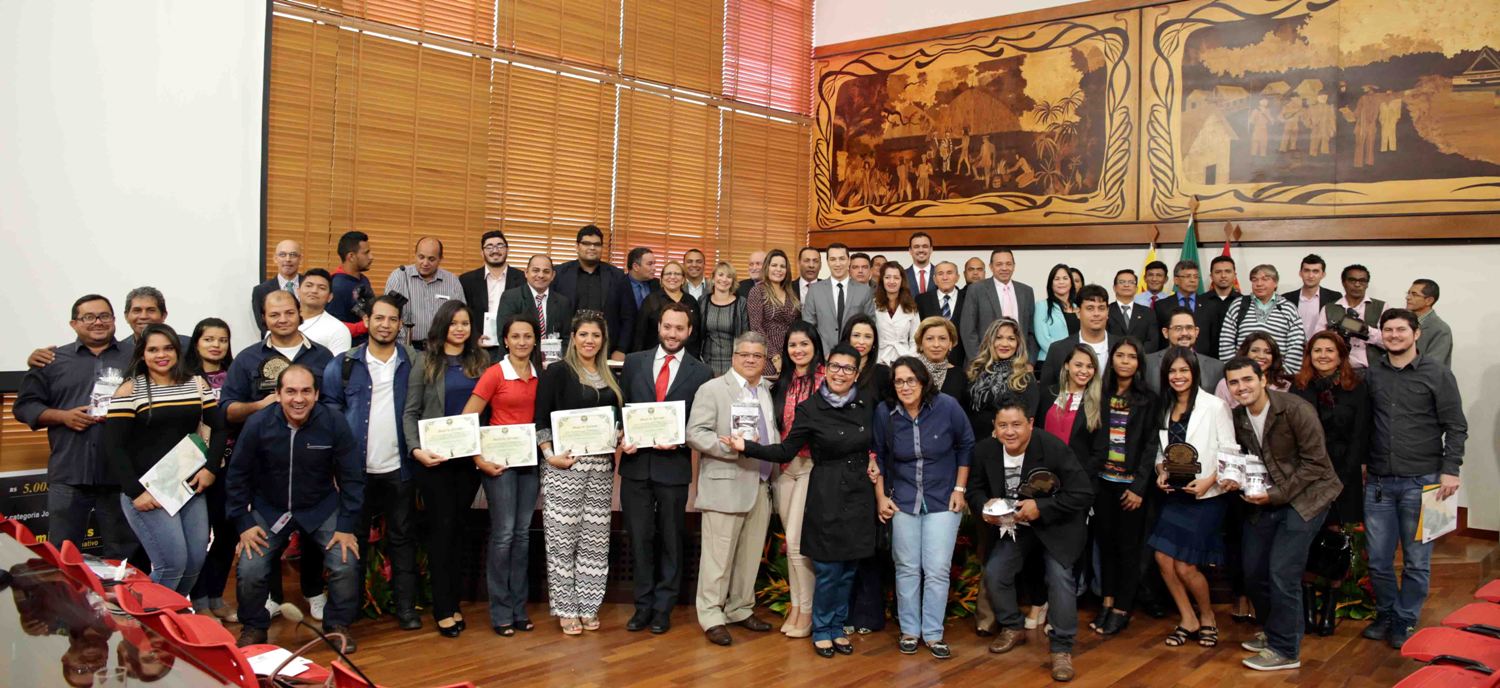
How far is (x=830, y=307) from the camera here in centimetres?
689

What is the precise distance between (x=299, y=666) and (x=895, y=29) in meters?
9.35

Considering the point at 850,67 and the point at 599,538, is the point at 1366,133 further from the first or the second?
the point at 599,538

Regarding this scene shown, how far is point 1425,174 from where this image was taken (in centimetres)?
777

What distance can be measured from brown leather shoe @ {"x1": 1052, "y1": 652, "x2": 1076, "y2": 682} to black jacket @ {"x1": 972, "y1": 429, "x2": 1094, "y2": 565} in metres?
0.42

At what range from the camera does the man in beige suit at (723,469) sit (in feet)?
16.8

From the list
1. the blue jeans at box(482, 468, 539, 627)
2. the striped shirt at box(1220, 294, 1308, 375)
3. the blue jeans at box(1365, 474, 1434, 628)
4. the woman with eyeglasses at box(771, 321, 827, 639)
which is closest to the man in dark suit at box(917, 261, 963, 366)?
the striped shirt at box(1220, 294, 1308, 375)

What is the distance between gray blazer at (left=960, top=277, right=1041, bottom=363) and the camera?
7.18 metres

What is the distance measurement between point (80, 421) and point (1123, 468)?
16.3 ft

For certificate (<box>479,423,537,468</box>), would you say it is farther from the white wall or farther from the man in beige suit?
the white wall

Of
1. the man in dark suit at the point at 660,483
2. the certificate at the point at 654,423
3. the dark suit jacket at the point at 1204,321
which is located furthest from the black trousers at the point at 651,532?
the dark suit jacket at the point at 1204,321

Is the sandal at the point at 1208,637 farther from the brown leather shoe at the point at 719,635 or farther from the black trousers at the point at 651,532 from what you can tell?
the black trousers at the point at 651,532

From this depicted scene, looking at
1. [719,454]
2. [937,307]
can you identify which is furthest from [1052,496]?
[937,307]

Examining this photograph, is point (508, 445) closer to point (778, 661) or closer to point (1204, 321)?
point (778, 661)

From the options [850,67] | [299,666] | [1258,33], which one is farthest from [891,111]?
[299,666]
